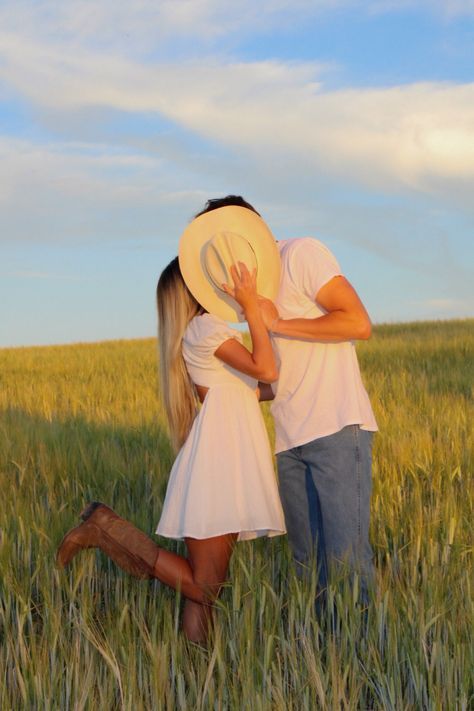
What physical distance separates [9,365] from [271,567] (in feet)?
39.9

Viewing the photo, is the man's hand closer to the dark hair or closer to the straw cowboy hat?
the straw cowboy hat

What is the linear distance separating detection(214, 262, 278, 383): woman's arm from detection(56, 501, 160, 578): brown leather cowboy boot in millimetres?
788

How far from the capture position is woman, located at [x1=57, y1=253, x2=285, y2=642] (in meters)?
3.07

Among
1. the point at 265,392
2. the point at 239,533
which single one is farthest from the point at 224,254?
the point at 239,533

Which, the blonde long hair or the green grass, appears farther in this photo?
the blonde long hair

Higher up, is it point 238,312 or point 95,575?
point 238,312

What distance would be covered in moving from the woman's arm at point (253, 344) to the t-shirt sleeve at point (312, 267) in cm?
19

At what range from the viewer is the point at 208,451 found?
122 inches

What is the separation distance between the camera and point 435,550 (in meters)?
3.63

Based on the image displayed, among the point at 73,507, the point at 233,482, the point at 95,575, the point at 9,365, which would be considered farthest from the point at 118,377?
the point at 233,482

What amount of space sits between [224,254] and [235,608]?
4.20ft

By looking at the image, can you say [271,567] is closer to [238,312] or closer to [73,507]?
[238,312]

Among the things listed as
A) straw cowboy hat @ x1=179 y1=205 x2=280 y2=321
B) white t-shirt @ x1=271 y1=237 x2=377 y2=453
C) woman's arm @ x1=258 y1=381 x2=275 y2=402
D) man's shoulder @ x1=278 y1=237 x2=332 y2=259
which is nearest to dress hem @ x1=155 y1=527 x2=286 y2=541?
white t-shirt @ x1=271 y1=237 x2=377 y2=453

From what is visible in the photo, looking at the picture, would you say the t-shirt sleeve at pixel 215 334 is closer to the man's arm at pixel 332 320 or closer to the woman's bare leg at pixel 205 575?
the man's arm at pixel 332 320
